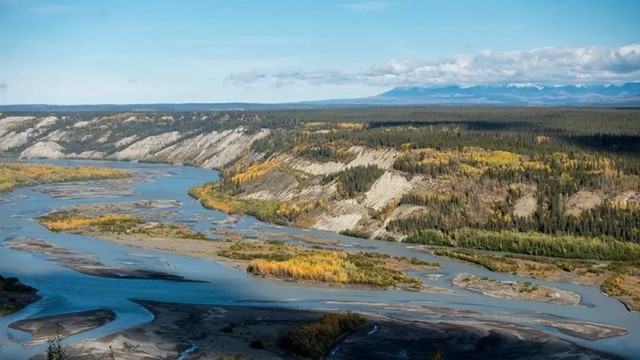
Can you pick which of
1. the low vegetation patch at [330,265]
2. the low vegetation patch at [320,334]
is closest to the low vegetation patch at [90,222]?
the low vegetation patch at [330,265]

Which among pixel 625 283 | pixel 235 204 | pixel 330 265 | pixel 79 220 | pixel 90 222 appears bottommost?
pixel 625 283

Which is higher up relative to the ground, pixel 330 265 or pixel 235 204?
pixel 330 265

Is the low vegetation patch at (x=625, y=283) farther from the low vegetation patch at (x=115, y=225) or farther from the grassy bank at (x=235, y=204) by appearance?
the grassy bank at (x=235, y=204)

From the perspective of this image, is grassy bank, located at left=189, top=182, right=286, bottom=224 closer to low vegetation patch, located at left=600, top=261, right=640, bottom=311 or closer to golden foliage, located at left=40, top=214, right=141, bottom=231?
golden foliage, located at left=40, top=214, right=141, bottom=231

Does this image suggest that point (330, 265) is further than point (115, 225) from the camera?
No

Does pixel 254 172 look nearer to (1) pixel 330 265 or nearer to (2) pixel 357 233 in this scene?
(2) pixel 357 233

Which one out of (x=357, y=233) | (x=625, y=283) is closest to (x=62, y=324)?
(x=625, y=283)
